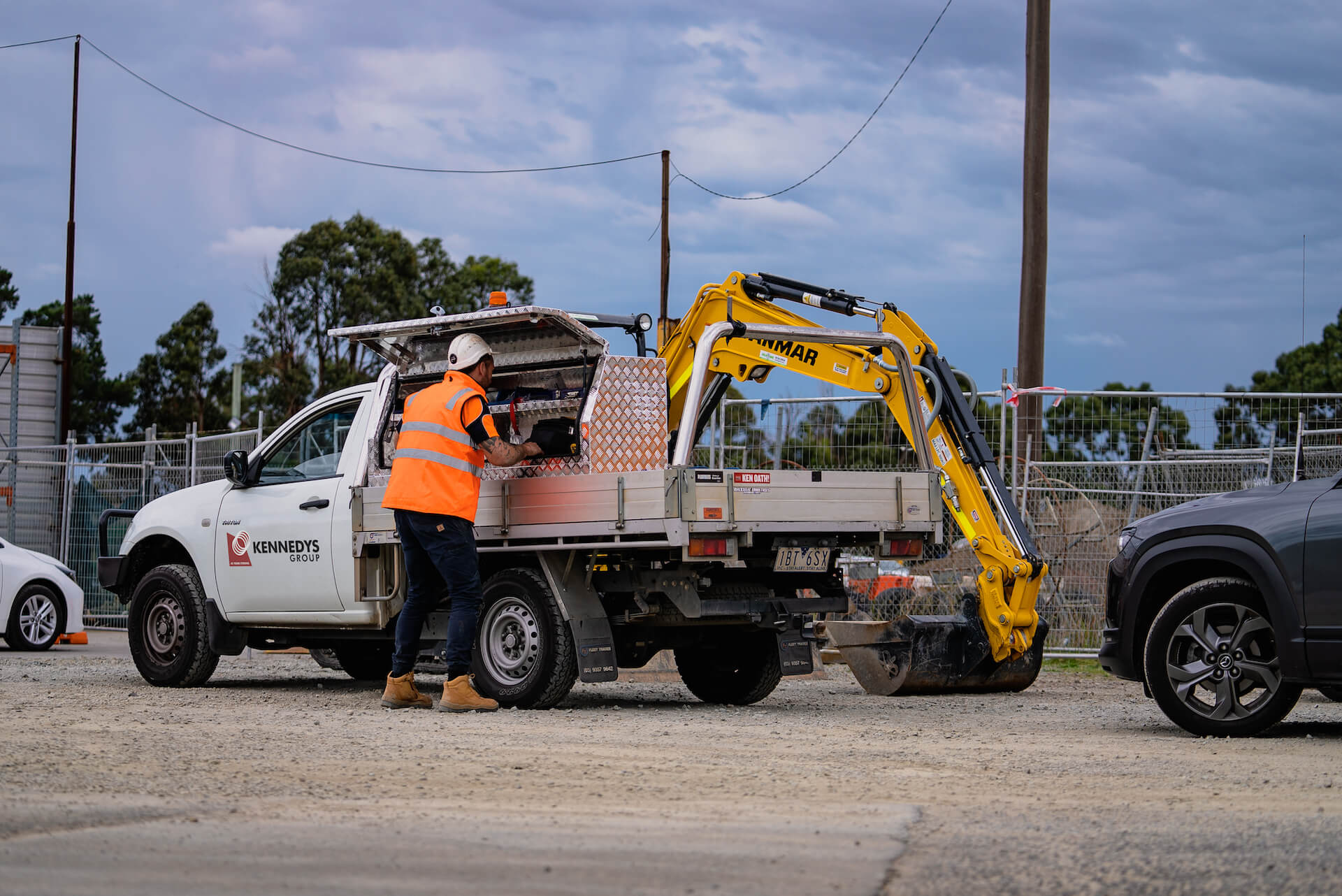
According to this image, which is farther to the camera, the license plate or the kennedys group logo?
the kennedys group logo

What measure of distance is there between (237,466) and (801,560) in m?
4.29

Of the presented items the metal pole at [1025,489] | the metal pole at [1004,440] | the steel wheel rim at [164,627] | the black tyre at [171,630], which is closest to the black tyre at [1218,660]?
the metal pole at [1004,440]

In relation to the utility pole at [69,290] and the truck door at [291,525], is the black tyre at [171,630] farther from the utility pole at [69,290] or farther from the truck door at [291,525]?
the utility pole at [69,290]

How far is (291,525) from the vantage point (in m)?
10.9

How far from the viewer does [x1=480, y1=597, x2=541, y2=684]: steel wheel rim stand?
9508mm

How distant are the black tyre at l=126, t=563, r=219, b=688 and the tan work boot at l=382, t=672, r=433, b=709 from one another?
6.90 ft

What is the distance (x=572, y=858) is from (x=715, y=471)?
170 inches

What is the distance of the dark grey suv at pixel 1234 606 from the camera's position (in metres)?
7.83

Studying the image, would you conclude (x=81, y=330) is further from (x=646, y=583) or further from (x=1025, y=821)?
(x=1025, y=821)

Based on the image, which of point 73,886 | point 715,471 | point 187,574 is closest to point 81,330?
point 187,574

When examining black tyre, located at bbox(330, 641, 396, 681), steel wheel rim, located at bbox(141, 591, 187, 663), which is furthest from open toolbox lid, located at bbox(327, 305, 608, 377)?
steel wheel rim, located at bbox(141, 591, 187, 663)

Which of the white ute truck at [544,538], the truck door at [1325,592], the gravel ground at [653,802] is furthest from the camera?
the white ute truck at [544,538]

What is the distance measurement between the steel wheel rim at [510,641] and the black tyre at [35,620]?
821cm

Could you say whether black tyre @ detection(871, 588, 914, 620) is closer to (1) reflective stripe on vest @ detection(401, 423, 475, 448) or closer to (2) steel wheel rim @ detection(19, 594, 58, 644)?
(1) reflective stripe on vest @ detection(401, 423, 475, 448)
